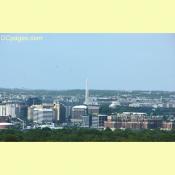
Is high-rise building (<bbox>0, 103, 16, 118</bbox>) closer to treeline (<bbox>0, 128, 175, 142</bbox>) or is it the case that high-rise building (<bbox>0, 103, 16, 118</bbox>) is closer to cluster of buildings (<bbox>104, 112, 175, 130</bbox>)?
treeline (<bbox>0, 128, 175, 142</bbox>)

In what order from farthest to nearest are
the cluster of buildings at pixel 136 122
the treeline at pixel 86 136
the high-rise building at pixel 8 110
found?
the high-rise building at pixel 8 110, the cluster of buildings at pixel 136 122, the treeline at pixel 86 136

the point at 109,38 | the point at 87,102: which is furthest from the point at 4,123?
the point at 109,38

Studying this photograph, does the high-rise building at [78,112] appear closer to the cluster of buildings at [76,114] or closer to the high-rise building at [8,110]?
the cluster of buildings at [76,114]

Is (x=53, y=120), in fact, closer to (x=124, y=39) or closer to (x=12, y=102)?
(x=12, y=102)

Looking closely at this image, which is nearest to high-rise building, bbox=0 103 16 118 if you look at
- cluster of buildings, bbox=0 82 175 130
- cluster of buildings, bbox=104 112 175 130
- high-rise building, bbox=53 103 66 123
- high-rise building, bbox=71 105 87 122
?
cluster of buildings, bbox=0 82 175 130

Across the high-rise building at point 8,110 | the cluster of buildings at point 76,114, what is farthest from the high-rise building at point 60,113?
the high-rise building at point 8,110

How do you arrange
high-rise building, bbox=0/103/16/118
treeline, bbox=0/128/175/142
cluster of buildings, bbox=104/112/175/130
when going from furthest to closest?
high-rise building, bbox=0/103/16/118, cluster of buildings, bbox=104/112/175/130, treeline, bbox=0/128/175/142

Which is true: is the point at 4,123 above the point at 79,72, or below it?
below

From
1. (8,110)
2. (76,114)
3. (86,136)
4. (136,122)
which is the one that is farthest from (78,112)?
(8,110)
